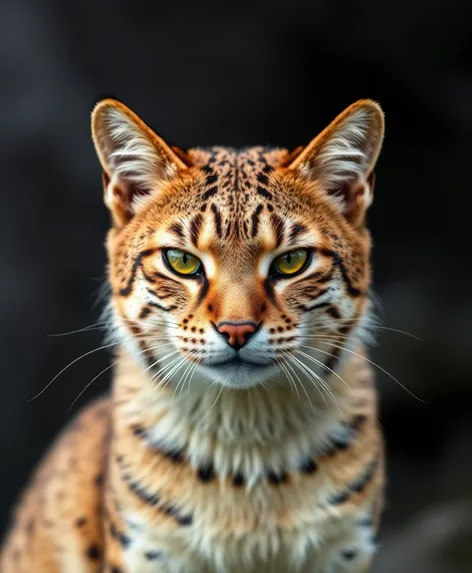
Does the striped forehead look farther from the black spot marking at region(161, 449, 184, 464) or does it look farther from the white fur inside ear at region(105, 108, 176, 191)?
the black spot marking at region(161, 449, 184, 464)

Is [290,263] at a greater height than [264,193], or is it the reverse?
[264,193]

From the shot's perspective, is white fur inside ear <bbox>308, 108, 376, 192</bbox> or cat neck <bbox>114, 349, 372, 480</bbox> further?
cat neck <bbox>114, 349, 372, 480</bbox>

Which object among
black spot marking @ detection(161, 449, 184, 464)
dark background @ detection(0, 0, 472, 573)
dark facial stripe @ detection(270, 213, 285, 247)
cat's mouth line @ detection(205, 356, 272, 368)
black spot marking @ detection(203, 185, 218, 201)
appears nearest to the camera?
cat's mouth line @ detection(205, 356, 272, 368)

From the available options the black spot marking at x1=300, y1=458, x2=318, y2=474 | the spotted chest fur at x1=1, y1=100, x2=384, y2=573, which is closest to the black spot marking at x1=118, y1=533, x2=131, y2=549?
the spotted chest fur at x1=1, y1=100, x2=384, y2=573

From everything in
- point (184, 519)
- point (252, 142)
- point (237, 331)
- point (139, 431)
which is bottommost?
point (184, 519)

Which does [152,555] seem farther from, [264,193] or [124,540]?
[264,193]

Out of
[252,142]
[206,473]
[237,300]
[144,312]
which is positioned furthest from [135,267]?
[252,142]

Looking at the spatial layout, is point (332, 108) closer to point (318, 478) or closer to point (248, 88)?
point (248, 88)

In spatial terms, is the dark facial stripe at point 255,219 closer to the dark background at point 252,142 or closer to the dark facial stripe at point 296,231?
the dark facial stripe at point 296,231
